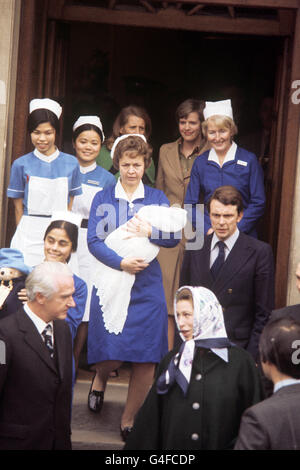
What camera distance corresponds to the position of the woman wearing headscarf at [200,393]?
4.50 m

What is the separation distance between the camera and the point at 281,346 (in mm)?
4035

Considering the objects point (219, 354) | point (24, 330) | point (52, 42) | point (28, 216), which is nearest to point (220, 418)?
point (219, 354)

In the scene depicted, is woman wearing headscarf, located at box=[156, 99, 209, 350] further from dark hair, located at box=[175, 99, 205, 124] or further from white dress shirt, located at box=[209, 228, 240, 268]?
white dress shirt, located at box=[209, 228, 240, 268]

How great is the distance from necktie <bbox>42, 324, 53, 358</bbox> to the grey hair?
0.18 metres

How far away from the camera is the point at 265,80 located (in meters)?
9.92

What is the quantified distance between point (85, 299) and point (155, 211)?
85cm

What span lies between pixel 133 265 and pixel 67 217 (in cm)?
60

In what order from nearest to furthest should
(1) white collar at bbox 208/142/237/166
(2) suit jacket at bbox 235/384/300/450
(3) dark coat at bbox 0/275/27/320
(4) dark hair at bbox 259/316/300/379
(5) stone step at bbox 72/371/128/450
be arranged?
1. (2) suit jacket at bbox 235/384/300/450
2. (4) dark hair at bbox 259/316/300/379
3. (3) dark coat at bbox 0/275/27/320
4. (5) stone step at bbox 72/371/128/450
5. (1) white collar at bbox 208/142/237/166

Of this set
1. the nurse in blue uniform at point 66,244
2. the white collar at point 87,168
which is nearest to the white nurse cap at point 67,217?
the nurse in blue uniform at point 66,244

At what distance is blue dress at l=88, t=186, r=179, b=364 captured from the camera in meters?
6.07

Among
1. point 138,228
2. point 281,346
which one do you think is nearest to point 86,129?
point 138,228

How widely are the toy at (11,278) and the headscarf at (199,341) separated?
4.82 feet

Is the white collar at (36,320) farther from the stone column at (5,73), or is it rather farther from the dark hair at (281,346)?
the stone column at (5,73)
